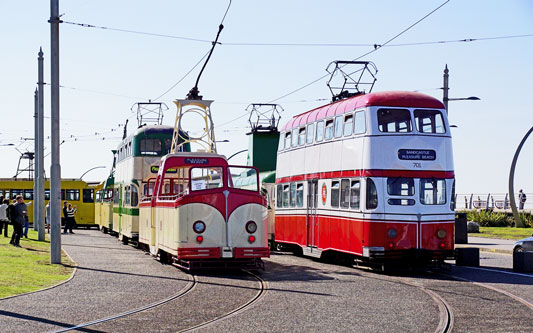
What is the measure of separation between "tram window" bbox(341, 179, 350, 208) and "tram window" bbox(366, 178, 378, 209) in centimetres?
122

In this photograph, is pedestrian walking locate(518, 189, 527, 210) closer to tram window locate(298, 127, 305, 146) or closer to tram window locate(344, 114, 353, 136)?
tram window locate(298, 127, 305, 146)

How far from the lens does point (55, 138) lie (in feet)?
72.8

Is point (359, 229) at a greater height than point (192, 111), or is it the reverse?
point (192, 111)

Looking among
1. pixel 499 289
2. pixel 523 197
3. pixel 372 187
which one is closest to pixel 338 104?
pixel 372 187

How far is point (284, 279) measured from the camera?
60.5 ft

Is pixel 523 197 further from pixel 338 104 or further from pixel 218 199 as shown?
pixel 218 199

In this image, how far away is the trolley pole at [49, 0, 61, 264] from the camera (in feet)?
72.2

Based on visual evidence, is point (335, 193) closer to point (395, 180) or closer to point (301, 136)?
point (395, 180)

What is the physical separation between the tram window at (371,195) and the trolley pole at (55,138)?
7.96m

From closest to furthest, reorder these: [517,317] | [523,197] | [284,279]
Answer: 1. [517,317]
2. [284,279]
3. [523,197]

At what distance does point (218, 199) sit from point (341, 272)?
3425 mm

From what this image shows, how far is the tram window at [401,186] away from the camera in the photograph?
2028 centimetres

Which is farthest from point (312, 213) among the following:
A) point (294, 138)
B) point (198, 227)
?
point (198, 227)

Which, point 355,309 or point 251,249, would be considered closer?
point 355,309
